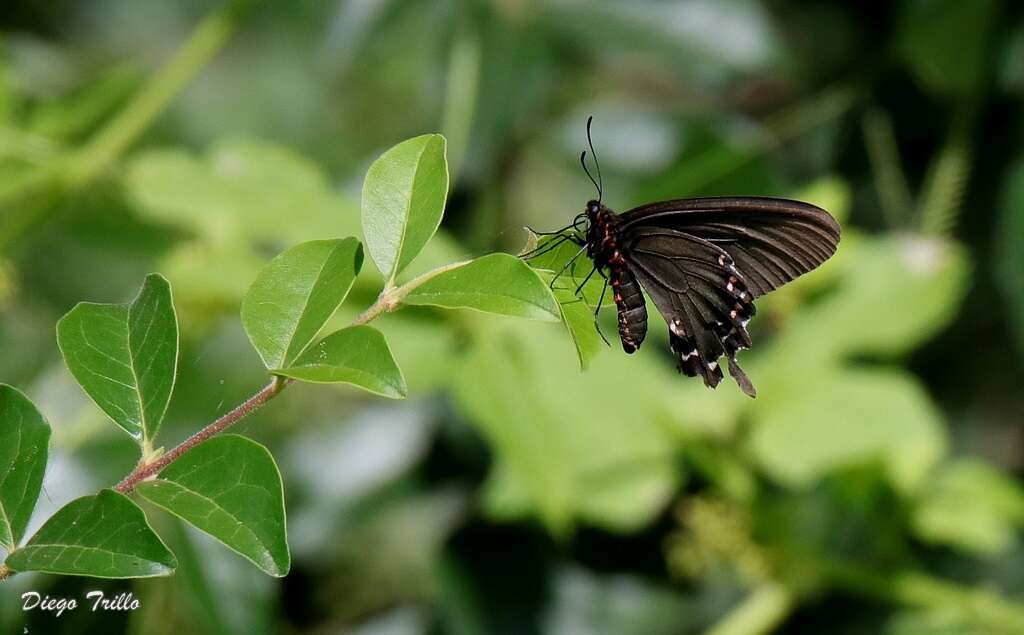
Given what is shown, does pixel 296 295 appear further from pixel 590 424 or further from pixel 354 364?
pixel 590 424

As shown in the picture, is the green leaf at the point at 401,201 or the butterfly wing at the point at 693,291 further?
the butterfly wing at the point at 693,291

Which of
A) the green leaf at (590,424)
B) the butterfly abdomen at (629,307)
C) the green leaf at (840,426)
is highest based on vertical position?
the green leaf at (840,426)

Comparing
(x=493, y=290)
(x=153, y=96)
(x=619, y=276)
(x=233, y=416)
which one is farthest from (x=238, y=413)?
(x=153, y=96)

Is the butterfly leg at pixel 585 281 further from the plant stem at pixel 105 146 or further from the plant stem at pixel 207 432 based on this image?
the plant stem at pixel 105 146

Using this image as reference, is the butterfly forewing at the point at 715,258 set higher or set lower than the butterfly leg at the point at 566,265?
higher

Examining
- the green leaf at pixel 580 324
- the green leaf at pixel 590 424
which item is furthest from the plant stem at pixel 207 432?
the green leaf at pixel 590 424

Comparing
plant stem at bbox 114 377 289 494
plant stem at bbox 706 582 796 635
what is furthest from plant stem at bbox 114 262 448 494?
plant stem at bbox 706 582 796 635

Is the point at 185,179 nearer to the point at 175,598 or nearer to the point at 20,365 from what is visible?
the point at 20,365

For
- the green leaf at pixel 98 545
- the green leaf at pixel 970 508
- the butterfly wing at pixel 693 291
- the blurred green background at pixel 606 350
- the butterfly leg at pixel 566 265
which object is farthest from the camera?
the green leaf at pixel 970 508
